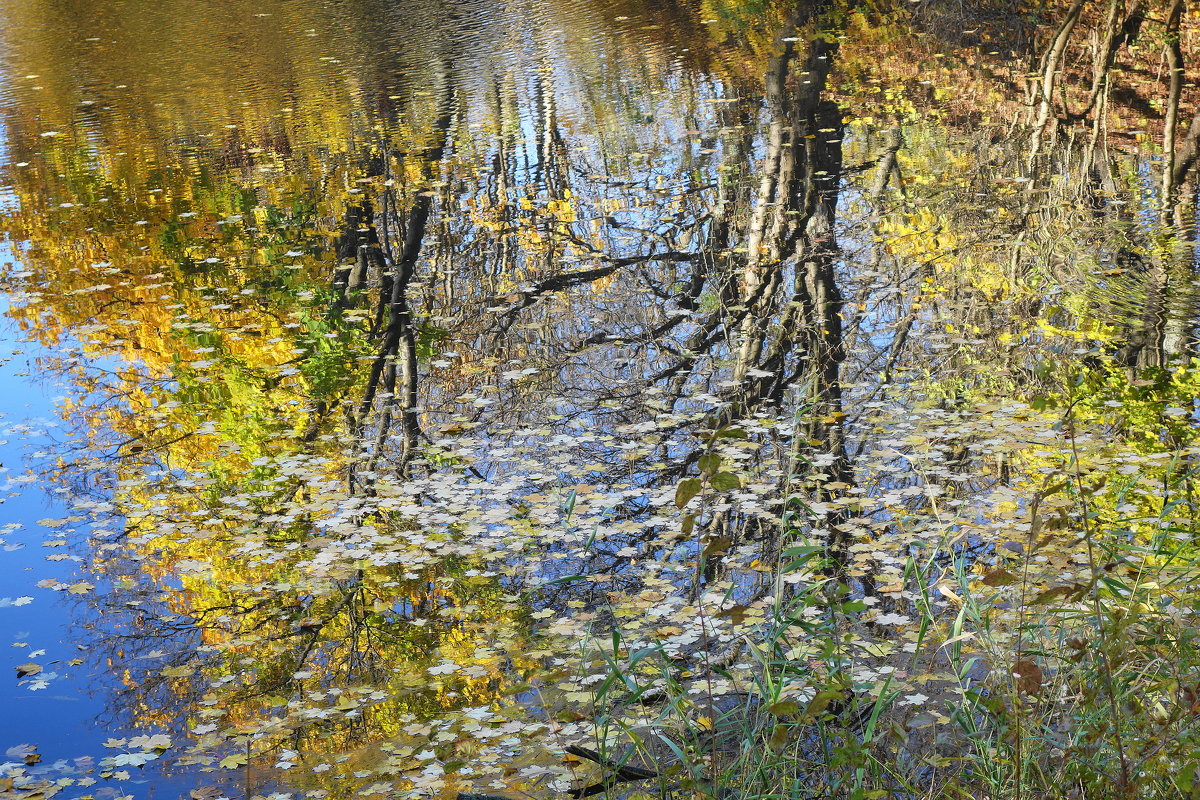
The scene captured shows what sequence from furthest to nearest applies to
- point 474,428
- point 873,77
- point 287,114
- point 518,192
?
point 287,114 < point 873,77 < point 518,192 < point 474,428

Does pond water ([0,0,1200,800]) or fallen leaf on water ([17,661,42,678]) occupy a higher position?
pond water ([0,0,1200,800])

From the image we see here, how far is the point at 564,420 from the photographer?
749 centimetres

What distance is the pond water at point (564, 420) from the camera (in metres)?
4.79

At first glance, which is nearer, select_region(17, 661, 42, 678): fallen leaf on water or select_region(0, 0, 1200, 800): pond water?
select_region(0, 0, 1200, 800): pond water

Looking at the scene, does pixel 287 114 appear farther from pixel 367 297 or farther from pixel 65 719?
pixel 65 719

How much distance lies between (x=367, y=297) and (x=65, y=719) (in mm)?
5678

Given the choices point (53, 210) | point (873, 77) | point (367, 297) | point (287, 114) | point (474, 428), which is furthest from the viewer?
point (287, 114)

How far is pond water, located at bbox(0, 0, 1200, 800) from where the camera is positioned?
479cm

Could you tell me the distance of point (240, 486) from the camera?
700cm

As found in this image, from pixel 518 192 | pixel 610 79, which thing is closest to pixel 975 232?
pixel 518 192

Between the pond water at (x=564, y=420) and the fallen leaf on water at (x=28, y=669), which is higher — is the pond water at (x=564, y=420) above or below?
above

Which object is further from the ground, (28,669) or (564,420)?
(564,420)

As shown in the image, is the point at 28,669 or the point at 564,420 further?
the point at 564,420

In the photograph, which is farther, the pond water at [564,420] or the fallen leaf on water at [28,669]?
the fallen leaf on water at [28,669]
